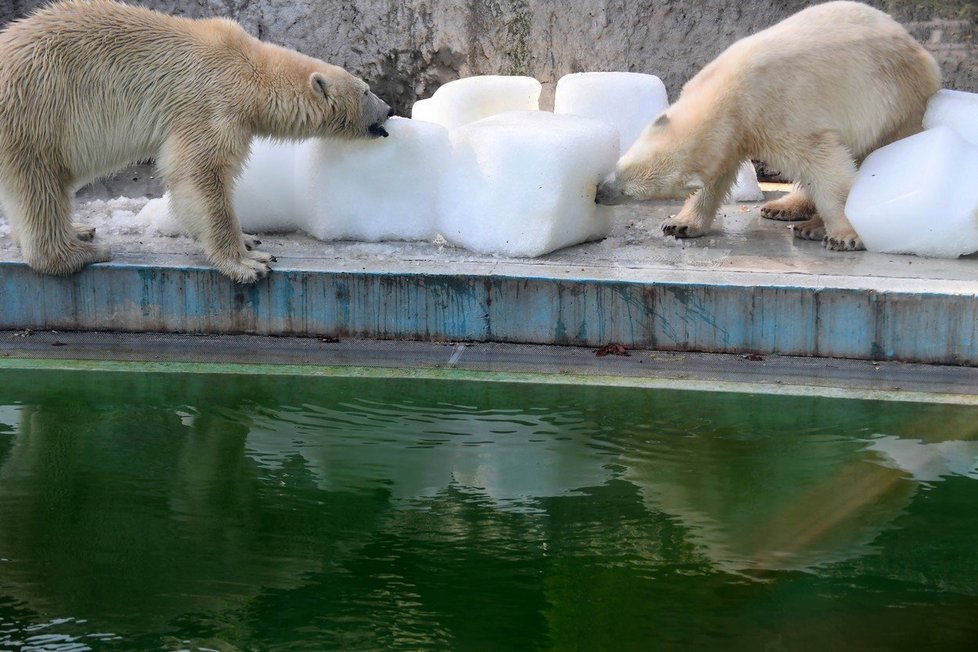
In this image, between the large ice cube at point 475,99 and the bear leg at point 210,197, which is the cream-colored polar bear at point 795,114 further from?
the bear leg at point 210,197

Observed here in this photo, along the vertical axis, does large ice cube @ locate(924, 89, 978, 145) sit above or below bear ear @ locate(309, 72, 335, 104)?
below

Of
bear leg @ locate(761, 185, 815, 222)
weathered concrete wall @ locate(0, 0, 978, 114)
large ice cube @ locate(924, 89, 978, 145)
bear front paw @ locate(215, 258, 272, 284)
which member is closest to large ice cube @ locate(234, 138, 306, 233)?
bear front paw @ locate(215, 258, 272, 284)

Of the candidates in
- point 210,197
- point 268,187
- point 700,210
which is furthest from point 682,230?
point 210,197

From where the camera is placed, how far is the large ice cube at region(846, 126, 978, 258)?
465 cm

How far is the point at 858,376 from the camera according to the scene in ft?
13.6

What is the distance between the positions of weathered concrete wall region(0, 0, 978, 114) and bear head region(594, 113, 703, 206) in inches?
80.3

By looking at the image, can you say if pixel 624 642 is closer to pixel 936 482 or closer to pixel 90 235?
pixel 936 482

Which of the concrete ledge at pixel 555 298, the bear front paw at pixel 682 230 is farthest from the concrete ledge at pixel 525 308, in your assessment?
the bear front paw at pixel 682 230

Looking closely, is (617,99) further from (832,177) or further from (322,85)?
(322,85)

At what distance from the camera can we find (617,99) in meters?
6.07

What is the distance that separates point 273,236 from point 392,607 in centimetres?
291

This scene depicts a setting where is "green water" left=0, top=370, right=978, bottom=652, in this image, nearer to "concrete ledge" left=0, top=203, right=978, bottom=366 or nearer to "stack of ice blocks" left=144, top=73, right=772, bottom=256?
Answer: "concrete ledge" left=0, top=203, right=978, bottom=366

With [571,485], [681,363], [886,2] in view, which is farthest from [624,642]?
[886,2]

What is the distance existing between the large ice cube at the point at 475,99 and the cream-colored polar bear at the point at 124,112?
1.13 meters
